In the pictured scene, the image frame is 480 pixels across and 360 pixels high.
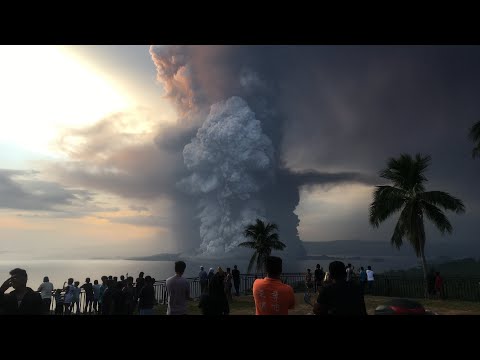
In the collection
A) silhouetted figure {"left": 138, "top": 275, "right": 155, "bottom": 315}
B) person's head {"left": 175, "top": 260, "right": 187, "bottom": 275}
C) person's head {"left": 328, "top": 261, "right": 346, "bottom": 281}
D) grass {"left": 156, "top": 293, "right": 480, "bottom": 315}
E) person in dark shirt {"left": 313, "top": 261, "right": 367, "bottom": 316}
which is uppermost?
person's head {"left": 175, "top": 260, "right": 187, "bottom": 275}

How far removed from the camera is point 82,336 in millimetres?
2242

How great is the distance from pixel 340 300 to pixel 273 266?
79cm

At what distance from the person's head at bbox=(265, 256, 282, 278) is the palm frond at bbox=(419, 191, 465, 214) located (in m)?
27.4

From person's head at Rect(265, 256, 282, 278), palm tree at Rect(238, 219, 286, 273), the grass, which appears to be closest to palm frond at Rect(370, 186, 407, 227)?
the grass

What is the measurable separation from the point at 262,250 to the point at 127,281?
86.1 ft

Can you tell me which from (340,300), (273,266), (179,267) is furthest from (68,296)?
(340,300)

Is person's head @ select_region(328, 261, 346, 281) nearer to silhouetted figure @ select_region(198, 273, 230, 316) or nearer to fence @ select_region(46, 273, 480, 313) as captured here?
silhouetted figure @ select_region(198, 273, 230, 316)

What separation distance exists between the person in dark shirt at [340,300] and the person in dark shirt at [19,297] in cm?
408

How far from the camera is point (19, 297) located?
5871 mm

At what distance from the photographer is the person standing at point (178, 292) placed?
6918 millimetres

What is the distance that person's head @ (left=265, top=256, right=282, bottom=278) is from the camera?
4.07m
